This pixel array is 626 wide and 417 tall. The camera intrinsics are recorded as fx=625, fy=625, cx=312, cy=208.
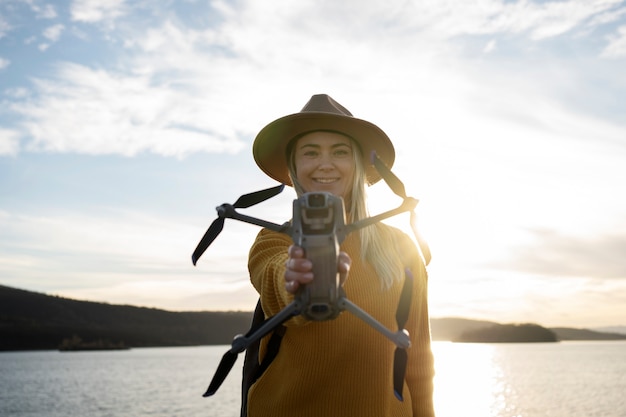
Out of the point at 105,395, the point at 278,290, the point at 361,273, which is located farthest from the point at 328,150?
the point at 105,395

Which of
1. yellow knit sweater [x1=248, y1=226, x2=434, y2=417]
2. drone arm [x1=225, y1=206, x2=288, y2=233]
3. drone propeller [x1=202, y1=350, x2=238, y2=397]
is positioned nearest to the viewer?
drone arm [x1=225, y1=206, x2=288, y2=233]

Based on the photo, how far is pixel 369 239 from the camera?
381cm

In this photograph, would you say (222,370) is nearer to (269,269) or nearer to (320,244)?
(269,269)

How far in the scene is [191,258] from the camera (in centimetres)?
287

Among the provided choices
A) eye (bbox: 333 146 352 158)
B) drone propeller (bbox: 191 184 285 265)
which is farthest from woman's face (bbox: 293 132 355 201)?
drone propeller (bbox: 191 184 285 265)

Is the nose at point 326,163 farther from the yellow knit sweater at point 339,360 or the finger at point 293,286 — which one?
the finger at point 293,286

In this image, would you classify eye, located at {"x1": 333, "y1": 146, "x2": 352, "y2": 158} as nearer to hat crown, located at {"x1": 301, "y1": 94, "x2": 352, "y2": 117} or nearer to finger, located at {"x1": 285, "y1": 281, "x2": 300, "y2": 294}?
hat crown, located at {"x1": 301, "y1": 94, "x2": 352, "y2": 117}

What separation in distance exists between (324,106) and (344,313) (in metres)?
1.32

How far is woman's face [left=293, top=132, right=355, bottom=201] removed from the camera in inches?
148

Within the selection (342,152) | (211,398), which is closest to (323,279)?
(342,152)

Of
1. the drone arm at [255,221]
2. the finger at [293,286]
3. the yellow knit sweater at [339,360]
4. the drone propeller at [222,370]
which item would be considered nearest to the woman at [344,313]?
the yellow knit sweater at [339,360]

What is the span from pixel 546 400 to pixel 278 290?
216 feet

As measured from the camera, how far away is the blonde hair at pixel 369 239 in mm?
3683

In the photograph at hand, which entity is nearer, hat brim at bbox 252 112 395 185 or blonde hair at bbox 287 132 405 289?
blonde hair at bbox 287 132 405 289
